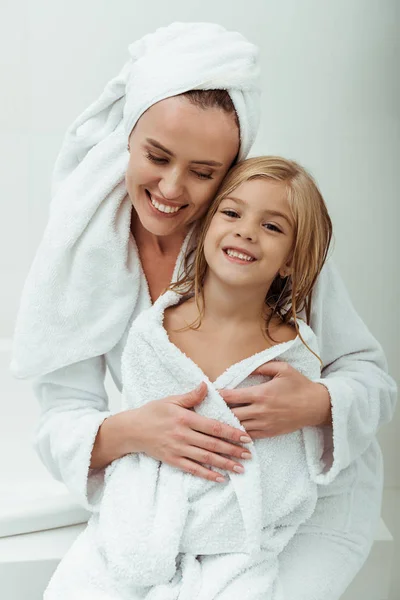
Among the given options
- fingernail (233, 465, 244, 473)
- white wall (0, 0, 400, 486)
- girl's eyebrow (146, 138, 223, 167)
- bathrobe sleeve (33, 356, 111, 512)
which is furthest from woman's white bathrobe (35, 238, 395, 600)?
white wall (0, 0, 400, 486)

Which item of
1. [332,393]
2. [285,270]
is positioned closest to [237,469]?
[332,393]

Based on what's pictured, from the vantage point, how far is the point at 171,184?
1.08m

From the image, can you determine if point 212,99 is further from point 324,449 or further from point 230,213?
point 324,449

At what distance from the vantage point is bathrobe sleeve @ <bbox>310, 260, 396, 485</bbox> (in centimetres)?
113

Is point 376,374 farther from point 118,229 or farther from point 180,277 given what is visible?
point 118,229

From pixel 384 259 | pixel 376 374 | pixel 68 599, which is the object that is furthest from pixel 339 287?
pixel 384 259

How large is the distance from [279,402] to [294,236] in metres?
0.22

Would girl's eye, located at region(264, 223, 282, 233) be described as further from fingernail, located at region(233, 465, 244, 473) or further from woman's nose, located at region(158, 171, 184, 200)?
fingernail, located at region(233, 465, 244, 473)

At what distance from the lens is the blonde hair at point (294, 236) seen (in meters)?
1.10

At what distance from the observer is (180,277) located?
1223mm

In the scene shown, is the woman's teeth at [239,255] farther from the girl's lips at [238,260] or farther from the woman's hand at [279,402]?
the woman's hand at [279,402]

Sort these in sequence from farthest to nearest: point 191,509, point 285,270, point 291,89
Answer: point 291,89
point 285,270
point 191,509

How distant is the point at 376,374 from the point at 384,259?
0.85m

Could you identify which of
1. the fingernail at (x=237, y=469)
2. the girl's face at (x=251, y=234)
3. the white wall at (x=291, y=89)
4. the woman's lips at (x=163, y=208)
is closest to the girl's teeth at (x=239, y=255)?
the girl's face at (x=251, y=234)
